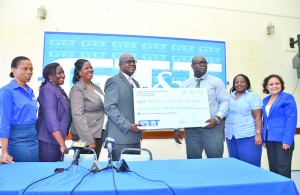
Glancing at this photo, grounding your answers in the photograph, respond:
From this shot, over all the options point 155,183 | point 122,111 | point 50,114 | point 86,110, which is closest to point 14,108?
point 50,114

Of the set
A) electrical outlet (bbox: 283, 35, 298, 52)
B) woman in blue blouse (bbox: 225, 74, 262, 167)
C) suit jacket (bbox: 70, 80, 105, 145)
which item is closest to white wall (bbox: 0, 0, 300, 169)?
electrical outlet (bbox: 283, 35, 298, 52)

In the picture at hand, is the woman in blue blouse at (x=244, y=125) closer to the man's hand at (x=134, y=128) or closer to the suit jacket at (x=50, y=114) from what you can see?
the man's hand at (x=134, y=128)

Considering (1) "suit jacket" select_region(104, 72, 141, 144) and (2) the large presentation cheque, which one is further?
(2) the large presentation cheque

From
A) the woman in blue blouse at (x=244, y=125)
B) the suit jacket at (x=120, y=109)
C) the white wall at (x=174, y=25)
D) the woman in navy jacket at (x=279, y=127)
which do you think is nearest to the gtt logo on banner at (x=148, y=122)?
the suit jacket at (x=120, y=109)

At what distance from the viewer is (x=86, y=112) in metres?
2.33

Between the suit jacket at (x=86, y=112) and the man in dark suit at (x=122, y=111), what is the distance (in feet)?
0.47

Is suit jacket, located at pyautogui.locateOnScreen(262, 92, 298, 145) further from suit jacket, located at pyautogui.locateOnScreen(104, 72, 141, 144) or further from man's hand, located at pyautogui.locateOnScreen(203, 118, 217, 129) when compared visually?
suit jacket, located at pyautogui.locateOnScreen(104, 72, 141, 144)

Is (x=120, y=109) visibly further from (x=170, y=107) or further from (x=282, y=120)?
(x=282, y=120)

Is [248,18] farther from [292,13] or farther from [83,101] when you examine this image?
[83,101]

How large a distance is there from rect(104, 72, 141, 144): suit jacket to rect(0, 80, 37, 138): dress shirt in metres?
0.64

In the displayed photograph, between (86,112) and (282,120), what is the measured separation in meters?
2.04

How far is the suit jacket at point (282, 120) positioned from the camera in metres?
2.46

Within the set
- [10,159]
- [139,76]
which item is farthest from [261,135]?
[10,159]

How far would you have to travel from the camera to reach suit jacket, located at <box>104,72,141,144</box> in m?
2.14
